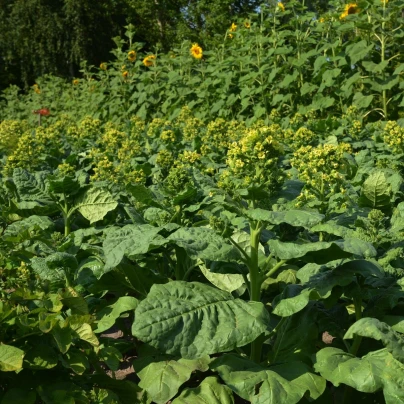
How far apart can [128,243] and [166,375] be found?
465 millimetres

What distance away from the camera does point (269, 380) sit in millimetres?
2098

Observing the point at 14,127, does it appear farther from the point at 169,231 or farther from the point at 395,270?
the point at 395,270

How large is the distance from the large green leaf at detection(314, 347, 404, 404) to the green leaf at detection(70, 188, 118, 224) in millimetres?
1395

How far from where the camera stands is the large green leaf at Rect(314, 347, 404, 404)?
1976mm

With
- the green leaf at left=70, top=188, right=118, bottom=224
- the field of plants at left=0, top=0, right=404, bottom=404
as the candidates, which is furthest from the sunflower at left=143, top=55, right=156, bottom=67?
the green leaf at left=70, top=188, right=118, bottom=224

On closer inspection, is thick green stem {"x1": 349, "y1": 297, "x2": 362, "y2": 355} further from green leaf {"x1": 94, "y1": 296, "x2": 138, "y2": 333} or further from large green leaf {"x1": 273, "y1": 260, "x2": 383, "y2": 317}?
green leaf {"x1": 94, "y1": 296, "x2": 138, "y2": 333}

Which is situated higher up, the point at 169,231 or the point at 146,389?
the point at 169,231

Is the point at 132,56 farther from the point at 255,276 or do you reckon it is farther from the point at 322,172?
the point at 255,276

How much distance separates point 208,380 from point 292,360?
0.96 ft

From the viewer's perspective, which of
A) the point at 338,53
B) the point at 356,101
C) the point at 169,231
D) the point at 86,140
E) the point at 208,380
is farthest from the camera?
the point at 338,53

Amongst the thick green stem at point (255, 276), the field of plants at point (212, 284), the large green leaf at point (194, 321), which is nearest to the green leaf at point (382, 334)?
the field of plants at point (212, 284)

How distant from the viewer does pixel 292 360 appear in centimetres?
230

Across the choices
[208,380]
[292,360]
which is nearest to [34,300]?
[208,380]

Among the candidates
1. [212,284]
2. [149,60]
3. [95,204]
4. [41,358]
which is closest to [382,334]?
[212,284]
